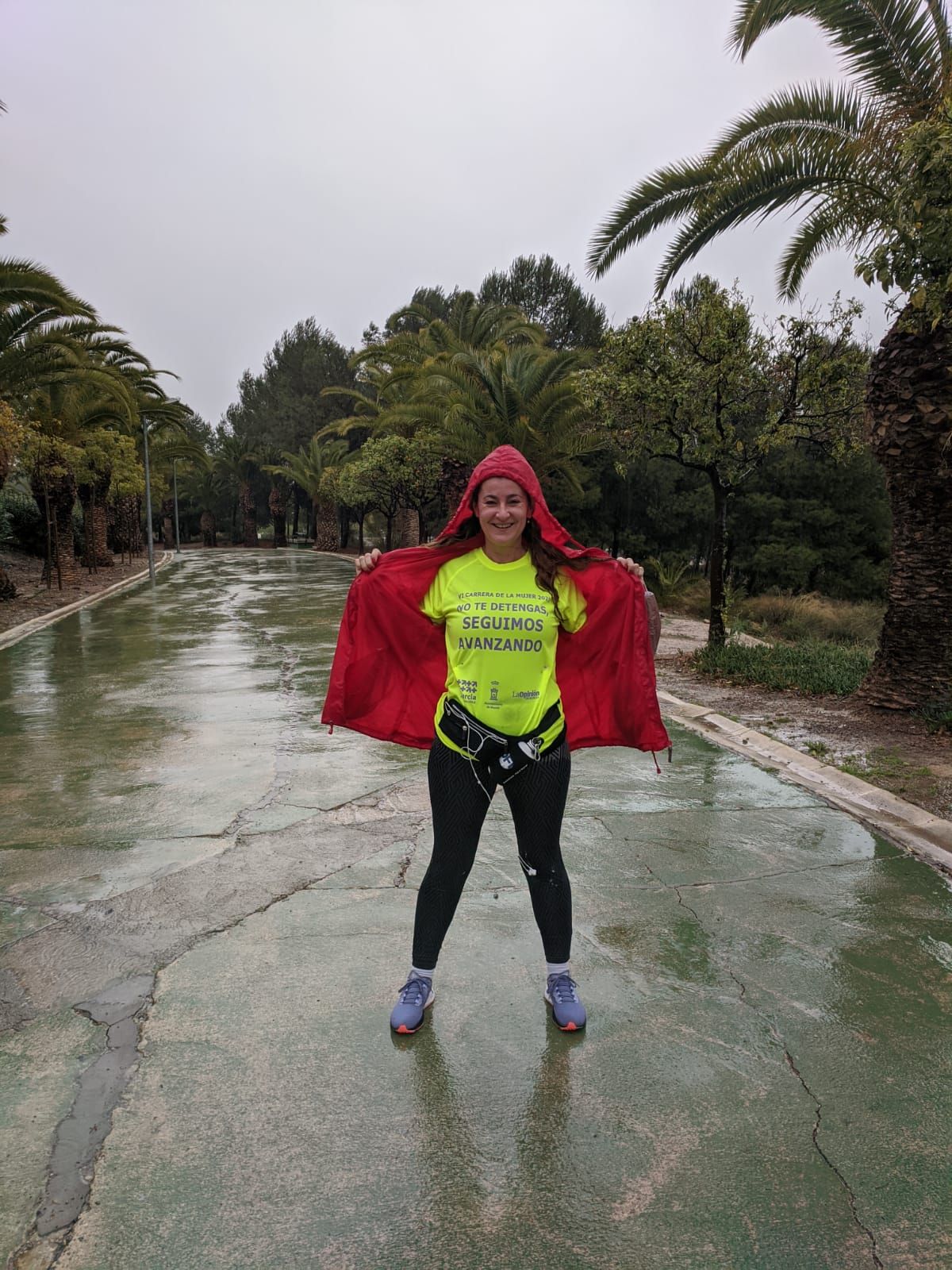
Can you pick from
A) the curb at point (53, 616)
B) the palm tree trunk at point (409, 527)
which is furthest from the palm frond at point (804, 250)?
the palm tree trunk at point (409, 527)

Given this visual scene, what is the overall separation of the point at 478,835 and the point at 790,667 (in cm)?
762

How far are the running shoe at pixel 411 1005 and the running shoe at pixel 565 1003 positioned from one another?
1.35ft

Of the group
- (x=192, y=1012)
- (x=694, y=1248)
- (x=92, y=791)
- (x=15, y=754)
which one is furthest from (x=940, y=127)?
(x=15, y=754)

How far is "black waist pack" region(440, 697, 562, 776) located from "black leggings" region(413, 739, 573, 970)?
32 mm

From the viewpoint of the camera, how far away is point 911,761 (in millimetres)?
6238

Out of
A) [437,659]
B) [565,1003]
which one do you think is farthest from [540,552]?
[565,1003]

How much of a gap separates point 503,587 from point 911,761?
183 inches

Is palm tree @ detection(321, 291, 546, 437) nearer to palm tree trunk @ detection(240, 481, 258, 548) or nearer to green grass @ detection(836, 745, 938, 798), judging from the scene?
green grass @ detection(836, 745, 938, 798)

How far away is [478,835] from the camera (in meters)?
2.81

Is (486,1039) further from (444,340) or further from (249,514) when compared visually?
(249,514)

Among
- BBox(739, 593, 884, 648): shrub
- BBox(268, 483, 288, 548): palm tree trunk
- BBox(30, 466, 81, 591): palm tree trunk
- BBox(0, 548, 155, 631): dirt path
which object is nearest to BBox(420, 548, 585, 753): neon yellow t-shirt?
BBox(0, 548, 155, 631): dirt path

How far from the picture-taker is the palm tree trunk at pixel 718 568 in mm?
10828

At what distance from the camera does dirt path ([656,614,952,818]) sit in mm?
5750

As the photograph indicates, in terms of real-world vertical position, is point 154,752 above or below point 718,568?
below
